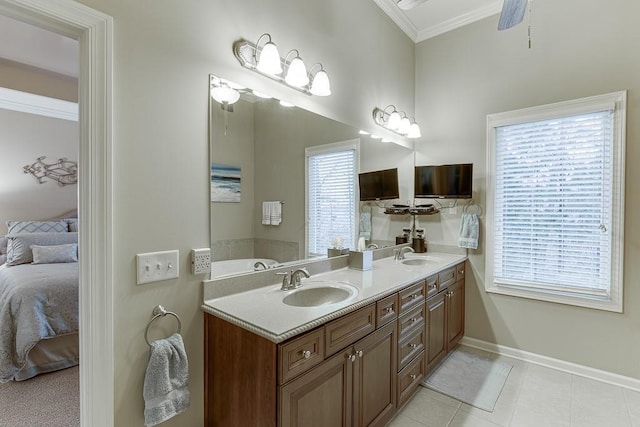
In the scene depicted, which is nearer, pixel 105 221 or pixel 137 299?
pixel 105 221

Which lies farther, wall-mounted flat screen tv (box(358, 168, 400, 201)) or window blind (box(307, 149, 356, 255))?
wall-mounted flat screen tv (box(358, 168, 400, 201))

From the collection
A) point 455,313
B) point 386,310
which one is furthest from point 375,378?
point 455,313

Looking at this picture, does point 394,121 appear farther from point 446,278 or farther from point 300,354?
point 300,354

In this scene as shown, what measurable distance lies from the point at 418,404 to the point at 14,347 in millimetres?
3058

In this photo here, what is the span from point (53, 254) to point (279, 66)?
3435 millimetres

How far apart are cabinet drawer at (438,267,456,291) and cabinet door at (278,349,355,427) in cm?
131

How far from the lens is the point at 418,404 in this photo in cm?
212

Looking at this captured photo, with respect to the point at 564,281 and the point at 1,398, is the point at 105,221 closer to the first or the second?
the point at 1,398

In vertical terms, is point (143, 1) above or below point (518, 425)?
above

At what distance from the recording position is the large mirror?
1607mm

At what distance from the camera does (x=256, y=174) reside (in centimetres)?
184

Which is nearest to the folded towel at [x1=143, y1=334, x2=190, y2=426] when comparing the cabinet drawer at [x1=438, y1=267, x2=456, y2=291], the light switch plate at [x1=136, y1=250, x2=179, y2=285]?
the light switch plate at [x1=136, y1=250, x2=179, y2=285]

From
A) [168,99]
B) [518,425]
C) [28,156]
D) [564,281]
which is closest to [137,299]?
[168,99]

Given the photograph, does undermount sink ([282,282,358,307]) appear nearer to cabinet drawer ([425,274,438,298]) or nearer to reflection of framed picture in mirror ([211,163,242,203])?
reflection of framed picture in mirror ([211,163,242,203])
